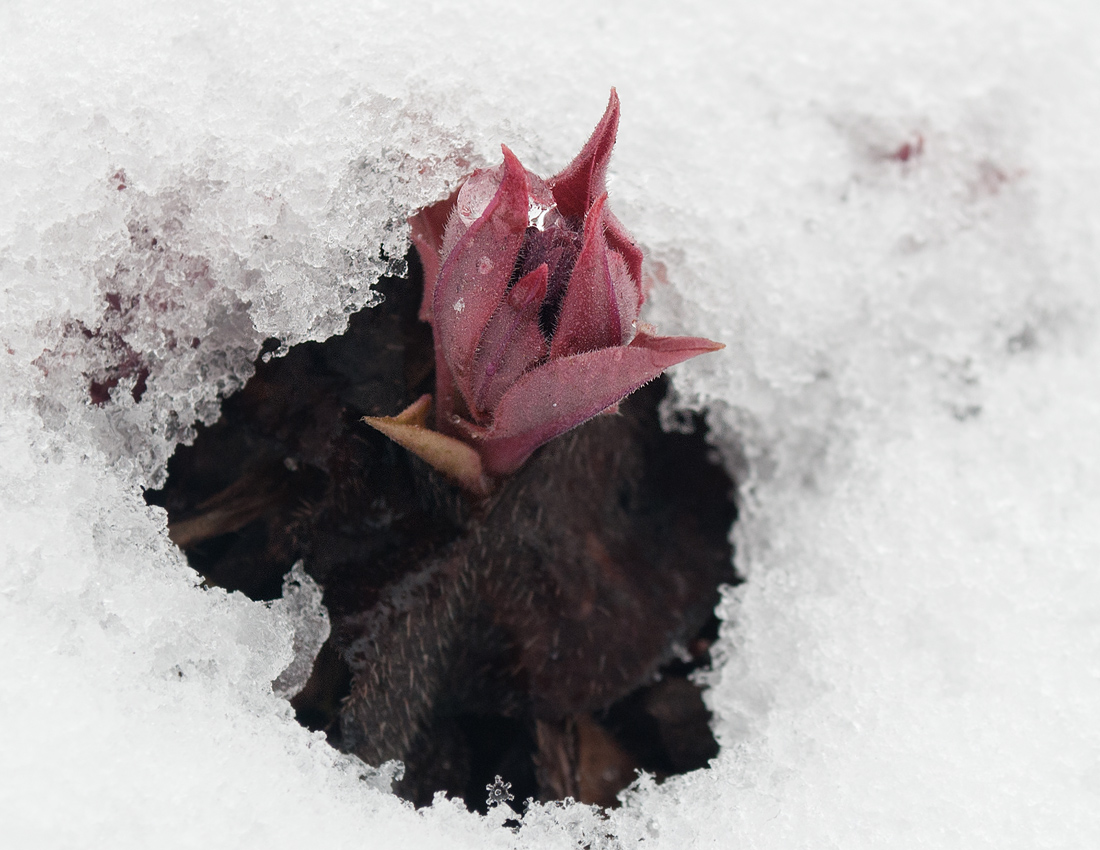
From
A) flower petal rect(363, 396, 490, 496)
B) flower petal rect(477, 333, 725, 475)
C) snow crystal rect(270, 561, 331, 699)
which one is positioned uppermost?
flower petal rect(477, 333, 725, 475)

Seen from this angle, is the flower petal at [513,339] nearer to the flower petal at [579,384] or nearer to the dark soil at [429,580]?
the flower petal at [579,384]

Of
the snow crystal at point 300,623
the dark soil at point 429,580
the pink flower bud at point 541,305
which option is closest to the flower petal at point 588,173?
the pink flower bud at point 541,305

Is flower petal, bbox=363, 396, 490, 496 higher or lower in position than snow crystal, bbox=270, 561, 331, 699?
higher

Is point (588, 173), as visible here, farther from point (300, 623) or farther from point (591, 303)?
point (300, 623)

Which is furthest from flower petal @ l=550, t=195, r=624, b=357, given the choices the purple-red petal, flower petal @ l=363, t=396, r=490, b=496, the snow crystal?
the snow crystal

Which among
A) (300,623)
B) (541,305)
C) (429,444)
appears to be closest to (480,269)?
(541,305)

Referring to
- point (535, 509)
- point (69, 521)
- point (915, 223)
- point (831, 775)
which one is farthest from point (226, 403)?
point (915, 223)

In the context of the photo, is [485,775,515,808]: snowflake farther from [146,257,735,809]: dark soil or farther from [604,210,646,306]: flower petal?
[604,210,646,306]: flower petal
